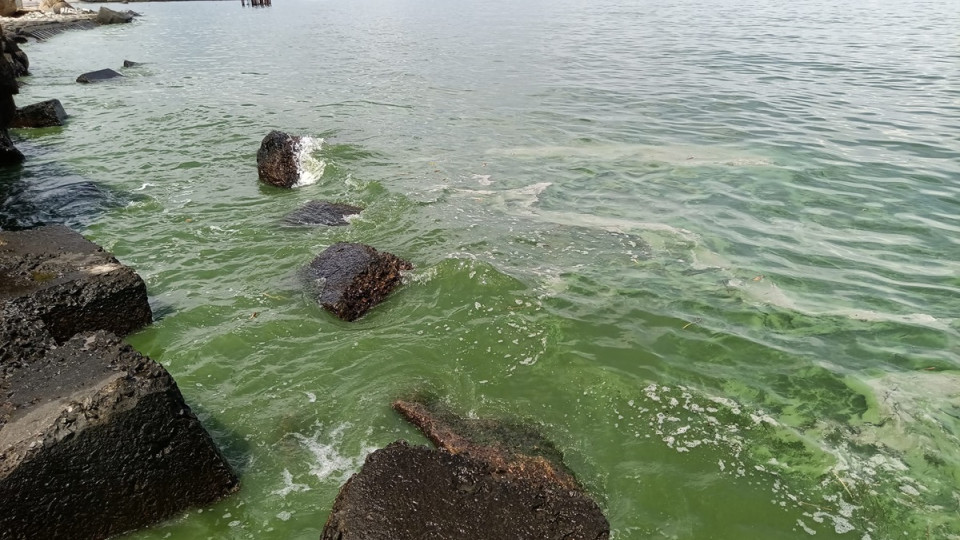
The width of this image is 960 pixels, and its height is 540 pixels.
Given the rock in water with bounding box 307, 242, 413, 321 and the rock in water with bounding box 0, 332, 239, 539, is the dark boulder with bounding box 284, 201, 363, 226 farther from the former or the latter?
the rock in water with bounding box 0, 332, 239, 539

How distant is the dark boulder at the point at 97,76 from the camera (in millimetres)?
22078

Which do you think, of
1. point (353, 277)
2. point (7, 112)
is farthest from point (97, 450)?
point (7, 112)

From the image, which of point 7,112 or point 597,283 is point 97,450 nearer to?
point 597,283

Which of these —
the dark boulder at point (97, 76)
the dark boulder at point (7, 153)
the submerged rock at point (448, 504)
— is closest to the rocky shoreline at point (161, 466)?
the submerged rock at point (448, 504)

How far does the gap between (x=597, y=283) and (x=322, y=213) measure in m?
4.45

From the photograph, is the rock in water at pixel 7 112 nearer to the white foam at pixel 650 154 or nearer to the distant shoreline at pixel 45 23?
the white foam at pixel 650 154

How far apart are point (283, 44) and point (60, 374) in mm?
33493

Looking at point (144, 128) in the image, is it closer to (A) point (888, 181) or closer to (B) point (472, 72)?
(B) point (472, 72)

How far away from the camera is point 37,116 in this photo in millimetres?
15500

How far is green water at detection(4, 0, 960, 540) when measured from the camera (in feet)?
15.5

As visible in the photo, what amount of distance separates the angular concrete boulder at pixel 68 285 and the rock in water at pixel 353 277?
1.85 metres

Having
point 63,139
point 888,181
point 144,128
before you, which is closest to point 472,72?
point 144,128

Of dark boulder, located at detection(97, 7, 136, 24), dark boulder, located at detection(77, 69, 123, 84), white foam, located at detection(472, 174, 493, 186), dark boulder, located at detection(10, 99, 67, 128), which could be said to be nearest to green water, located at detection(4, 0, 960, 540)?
white foam, located at detection(472, 174, 493, 186)

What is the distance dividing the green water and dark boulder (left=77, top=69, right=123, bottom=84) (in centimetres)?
297
